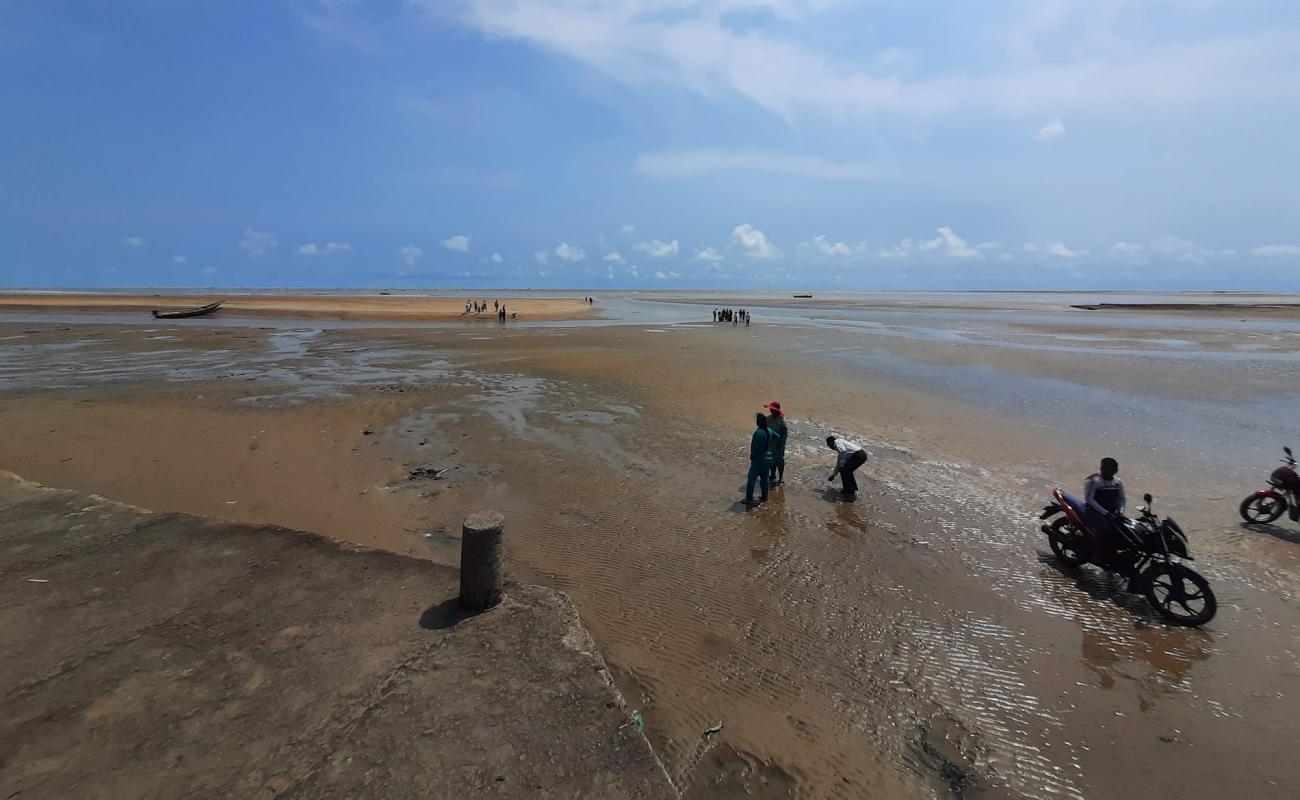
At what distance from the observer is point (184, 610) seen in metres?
5.00

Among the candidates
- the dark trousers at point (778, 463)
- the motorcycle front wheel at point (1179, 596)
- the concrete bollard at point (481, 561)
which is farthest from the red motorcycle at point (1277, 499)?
the concrete bollard at point (481, 561)

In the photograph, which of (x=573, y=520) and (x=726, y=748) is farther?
(x=573, y=520)

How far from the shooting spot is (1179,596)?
5.80m

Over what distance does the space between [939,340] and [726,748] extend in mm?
33075

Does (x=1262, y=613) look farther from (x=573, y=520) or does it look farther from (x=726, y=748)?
(x=573, y=520)

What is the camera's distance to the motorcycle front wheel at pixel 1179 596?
18.8ft

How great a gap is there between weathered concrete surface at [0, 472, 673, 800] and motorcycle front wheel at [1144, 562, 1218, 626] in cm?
572

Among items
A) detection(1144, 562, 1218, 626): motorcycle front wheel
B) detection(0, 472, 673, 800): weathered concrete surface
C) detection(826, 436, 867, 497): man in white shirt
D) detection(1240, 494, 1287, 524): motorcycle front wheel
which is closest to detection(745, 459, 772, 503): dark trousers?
detection(826, 436, 867, 497): man in white shirt

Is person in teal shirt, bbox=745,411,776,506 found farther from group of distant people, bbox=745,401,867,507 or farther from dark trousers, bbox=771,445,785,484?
dark trousers, bbox=771,445,785,484

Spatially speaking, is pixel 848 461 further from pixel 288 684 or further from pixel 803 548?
pixel 288 684

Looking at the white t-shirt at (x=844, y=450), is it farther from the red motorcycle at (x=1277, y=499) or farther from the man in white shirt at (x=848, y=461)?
the red motorcycle at (x=1277, y=499)

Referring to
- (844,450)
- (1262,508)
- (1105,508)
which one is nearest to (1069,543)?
(1105,508)

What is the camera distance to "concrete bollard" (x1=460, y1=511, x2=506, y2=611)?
496 centimetres

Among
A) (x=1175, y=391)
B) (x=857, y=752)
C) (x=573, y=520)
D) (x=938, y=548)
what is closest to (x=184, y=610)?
(x=573, y=520)
